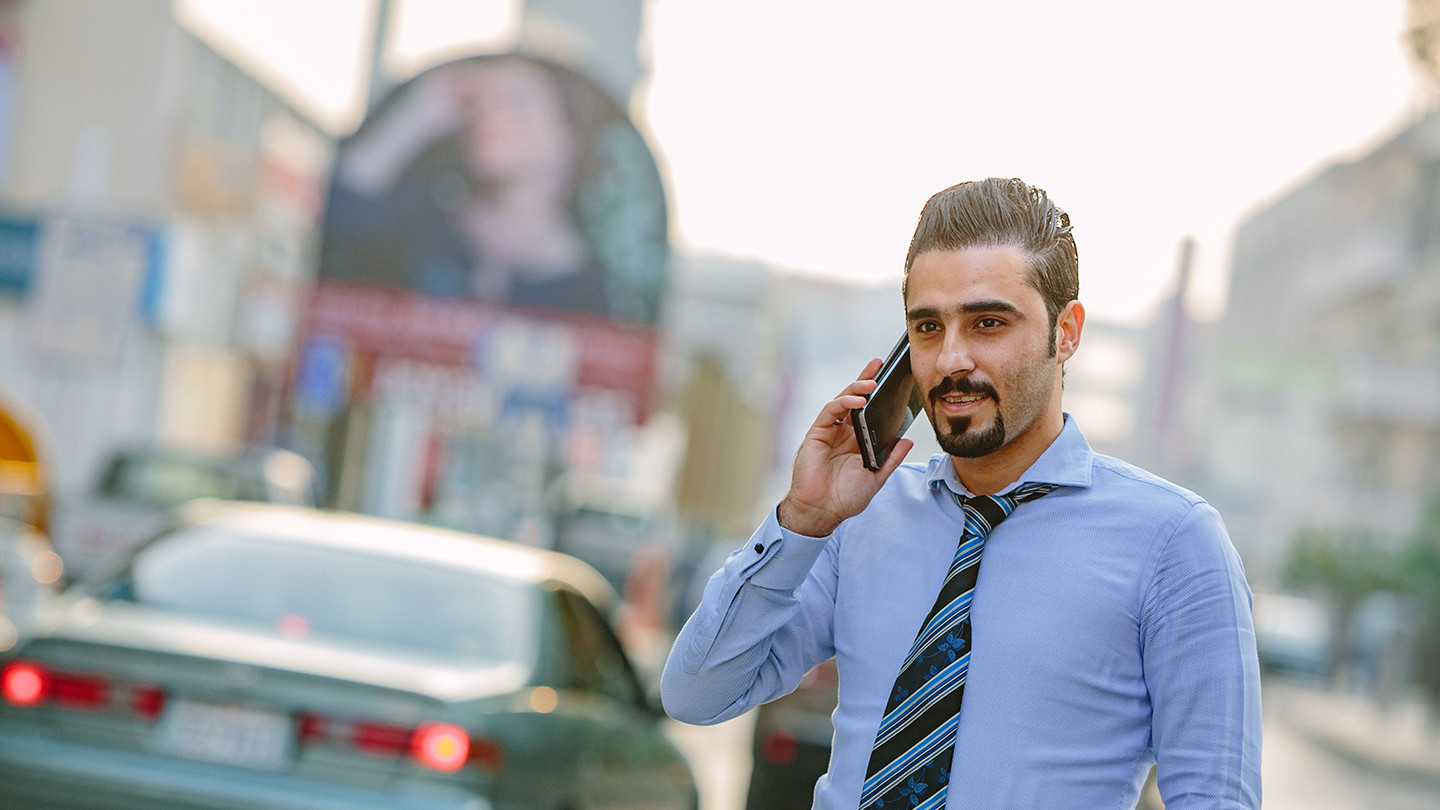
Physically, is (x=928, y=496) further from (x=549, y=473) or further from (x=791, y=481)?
(x=549, y=473)

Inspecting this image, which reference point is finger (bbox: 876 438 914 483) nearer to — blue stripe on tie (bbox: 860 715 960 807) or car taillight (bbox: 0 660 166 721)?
blue stripe on tie (bbox: 860 715 960 807)

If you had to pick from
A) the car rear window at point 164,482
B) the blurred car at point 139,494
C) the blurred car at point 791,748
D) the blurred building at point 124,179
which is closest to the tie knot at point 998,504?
the blurred car at point 791,748

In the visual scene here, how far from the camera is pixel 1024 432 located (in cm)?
243

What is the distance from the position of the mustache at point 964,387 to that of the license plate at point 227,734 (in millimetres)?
3211

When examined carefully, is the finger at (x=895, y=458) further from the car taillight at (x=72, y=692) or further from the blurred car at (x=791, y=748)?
the blurred car at (x=791, y=748)

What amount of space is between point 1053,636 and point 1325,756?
815 inches

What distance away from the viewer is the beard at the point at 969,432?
237 centimetres

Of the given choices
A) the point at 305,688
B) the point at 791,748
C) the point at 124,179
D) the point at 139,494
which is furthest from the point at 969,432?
the point at 124,179

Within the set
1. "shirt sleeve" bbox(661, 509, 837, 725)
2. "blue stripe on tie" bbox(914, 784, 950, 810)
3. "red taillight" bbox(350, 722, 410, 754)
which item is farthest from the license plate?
"blue stripe on tie" bbox(914, 784, 950, 810)

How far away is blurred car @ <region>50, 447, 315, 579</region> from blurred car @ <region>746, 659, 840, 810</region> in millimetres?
7831

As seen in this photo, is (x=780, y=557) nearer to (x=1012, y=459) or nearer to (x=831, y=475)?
(x=831, y=475)

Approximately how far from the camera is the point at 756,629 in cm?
251

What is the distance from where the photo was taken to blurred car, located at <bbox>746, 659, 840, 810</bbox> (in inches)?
324

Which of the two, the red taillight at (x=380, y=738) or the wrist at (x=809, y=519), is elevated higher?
the wrist at (x=809, y=519)
